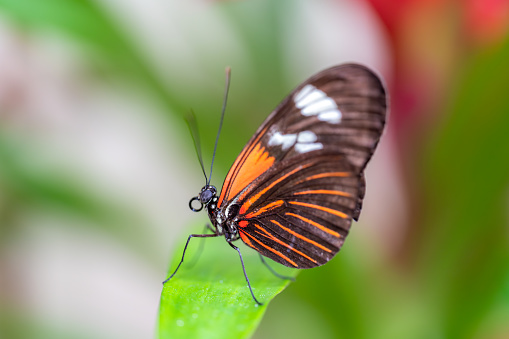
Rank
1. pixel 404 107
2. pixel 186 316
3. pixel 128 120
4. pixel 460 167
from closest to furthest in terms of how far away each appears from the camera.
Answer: pixel 186 316
pixel 460 167
pixel 404 107
pixel 128 120

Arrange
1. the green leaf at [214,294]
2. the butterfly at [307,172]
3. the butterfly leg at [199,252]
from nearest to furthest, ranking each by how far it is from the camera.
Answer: the green leaf at [214,294], the butterfly at [307,172], the butterfly leg at [199,252]

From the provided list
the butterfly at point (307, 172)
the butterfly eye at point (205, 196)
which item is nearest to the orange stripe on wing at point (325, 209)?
the butterfly at point (307, 172)

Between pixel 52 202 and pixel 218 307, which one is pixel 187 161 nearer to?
pixel 52 202

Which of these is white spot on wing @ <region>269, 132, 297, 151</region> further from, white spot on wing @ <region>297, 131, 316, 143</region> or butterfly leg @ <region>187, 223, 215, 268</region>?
butterfly leg @ <region>187, 223, 215, 268</region>

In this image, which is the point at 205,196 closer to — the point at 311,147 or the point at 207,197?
the point at 207,197

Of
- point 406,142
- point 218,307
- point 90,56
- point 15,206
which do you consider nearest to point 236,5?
point 90,56

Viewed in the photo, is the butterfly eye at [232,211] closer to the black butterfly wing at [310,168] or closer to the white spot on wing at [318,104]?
the black butterfly wing at [310,168]
